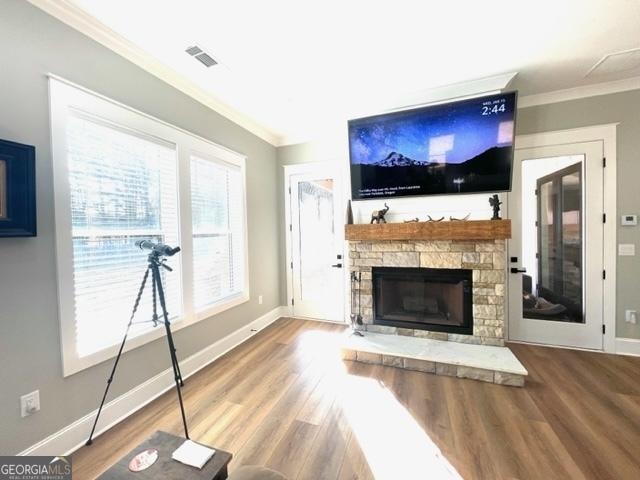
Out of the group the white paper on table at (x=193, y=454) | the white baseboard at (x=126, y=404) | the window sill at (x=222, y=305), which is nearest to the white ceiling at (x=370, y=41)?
the window sill at (x=222, y=305)

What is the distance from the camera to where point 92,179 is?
1.88 m

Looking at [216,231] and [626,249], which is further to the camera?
[216,231]

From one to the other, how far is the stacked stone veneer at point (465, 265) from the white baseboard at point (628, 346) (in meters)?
1.30

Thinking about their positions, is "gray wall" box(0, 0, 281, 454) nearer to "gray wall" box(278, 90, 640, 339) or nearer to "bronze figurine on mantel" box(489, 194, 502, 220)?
"bronze figurine on mantel" box(489, 194, 502, 220)

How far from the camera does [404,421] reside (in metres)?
1.95

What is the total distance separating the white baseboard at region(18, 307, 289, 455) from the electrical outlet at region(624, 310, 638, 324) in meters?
4.32

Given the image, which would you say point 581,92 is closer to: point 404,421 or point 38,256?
point 404,421

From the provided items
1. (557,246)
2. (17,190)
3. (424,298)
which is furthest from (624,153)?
(17,190)

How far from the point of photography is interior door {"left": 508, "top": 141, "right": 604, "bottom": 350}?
293 cm

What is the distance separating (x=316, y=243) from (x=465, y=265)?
204cm

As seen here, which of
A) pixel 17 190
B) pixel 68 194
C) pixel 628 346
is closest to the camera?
pixel 17 190

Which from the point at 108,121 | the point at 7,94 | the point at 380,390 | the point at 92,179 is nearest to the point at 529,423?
the point at 380,390

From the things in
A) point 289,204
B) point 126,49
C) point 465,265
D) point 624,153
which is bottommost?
point 465,265

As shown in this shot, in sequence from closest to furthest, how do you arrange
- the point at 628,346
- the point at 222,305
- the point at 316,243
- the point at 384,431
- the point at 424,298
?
the point at 384,431 → the point at 628,346 → the point at 222,305 → the point at 424,298 → the point at 316,243
